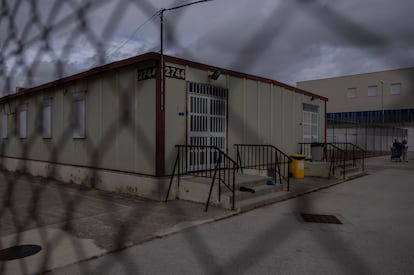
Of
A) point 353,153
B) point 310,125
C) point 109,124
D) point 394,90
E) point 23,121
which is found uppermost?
point 23,121

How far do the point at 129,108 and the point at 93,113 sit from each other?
60.6 inches

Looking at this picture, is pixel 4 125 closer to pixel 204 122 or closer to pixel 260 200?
pixel 204 122

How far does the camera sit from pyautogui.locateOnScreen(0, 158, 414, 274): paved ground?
3735mm

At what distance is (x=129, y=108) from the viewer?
749 cm

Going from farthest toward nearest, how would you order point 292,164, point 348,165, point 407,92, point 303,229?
point 348,165 < point 292,164 < point 303,229 < point 407,92

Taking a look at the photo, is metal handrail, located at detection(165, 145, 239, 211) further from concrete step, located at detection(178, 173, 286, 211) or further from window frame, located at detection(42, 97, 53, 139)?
window frame, located at detection(42, 97, 53, 139)

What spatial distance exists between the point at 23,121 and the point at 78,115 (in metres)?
4.09

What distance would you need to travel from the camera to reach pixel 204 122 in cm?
786

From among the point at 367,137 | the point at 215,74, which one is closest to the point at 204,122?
the point at 215,74

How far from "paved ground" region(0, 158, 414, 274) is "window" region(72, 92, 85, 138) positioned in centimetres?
163

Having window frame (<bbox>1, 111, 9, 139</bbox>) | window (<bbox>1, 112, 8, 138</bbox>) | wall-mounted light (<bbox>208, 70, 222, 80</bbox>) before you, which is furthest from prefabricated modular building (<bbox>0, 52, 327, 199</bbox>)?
window (<bbox>1, 112, 8, 138</bbox>)

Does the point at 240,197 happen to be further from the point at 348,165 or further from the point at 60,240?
the point at 348,165

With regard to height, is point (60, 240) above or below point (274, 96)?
below

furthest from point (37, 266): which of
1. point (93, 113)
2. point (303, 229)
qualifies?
point (93, 113)
